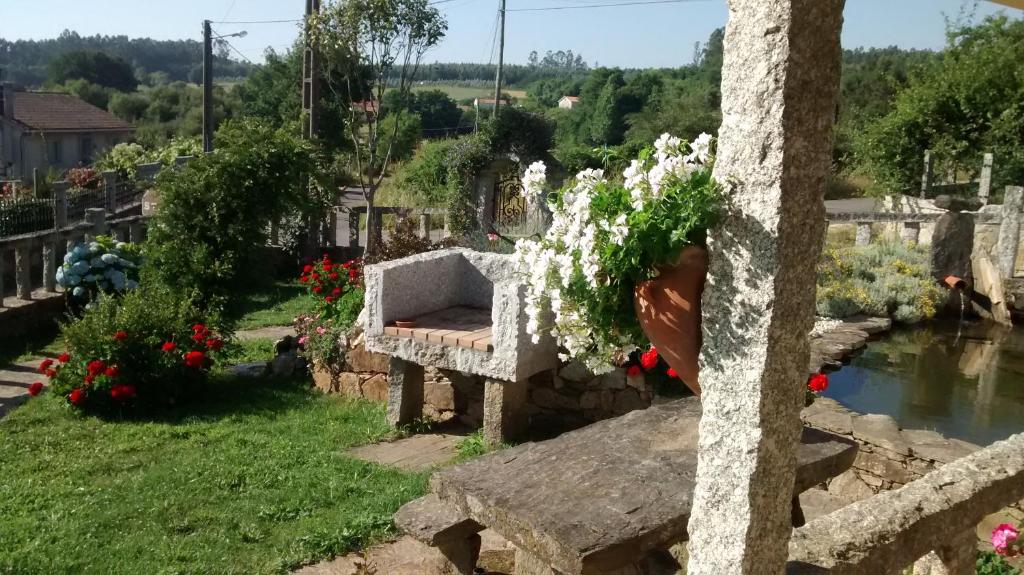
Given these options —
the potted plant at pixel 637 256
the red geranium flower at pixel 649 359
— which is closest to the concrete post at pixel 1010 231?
the red geranium flower at pixel 649 359

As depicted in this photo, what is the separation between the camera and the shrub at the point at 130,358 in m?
6.87

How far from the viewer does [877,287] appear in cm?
1021

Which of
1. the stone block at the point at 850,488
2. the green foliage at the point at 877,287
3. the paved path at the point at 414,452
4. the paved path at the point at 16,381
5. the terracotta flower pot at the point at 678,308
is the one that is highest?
the terracotta flower pot at the point at 678,308

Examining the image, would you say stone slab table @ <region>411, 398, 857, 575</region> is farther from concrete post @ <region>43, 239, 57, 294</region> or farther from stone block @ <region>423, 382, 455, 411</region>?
concrete post @ <region>43, 239, 57, 294</region>

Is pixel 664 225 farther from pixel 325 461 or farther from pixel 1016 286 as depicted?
pixel 1016 286

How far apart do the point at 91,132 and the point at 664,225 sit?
46371 millimetres

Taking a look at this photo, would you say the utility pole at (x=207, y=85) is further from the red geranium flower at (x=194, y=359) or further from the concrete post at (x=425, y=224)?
the red geranium flower at (x=194, y=359)

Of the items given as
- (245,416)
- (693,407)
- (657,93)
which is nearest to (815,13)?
(693,407)

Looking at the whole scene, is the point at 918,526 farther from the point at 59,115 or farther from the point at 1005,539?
the point at 59,115

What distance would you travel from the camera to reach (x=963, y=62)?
21750 mm

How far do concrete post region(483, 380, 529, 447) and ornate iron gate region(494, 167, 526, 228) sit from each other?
6.90m

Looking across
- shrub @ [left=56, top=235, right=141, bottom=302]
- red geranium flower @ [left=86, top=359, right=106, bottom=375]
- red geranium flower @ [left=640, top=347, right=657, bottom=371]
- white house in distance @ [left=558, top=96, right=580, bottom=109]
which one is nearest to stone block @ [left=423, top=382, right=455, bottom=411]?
red geranium flower @ [left=640, top=347, right=657, bottom=371]

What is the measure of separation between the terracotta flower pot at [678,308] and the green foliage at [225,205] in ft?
30.0

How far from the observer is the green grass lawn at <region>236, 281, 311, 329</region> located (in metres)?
10.5
